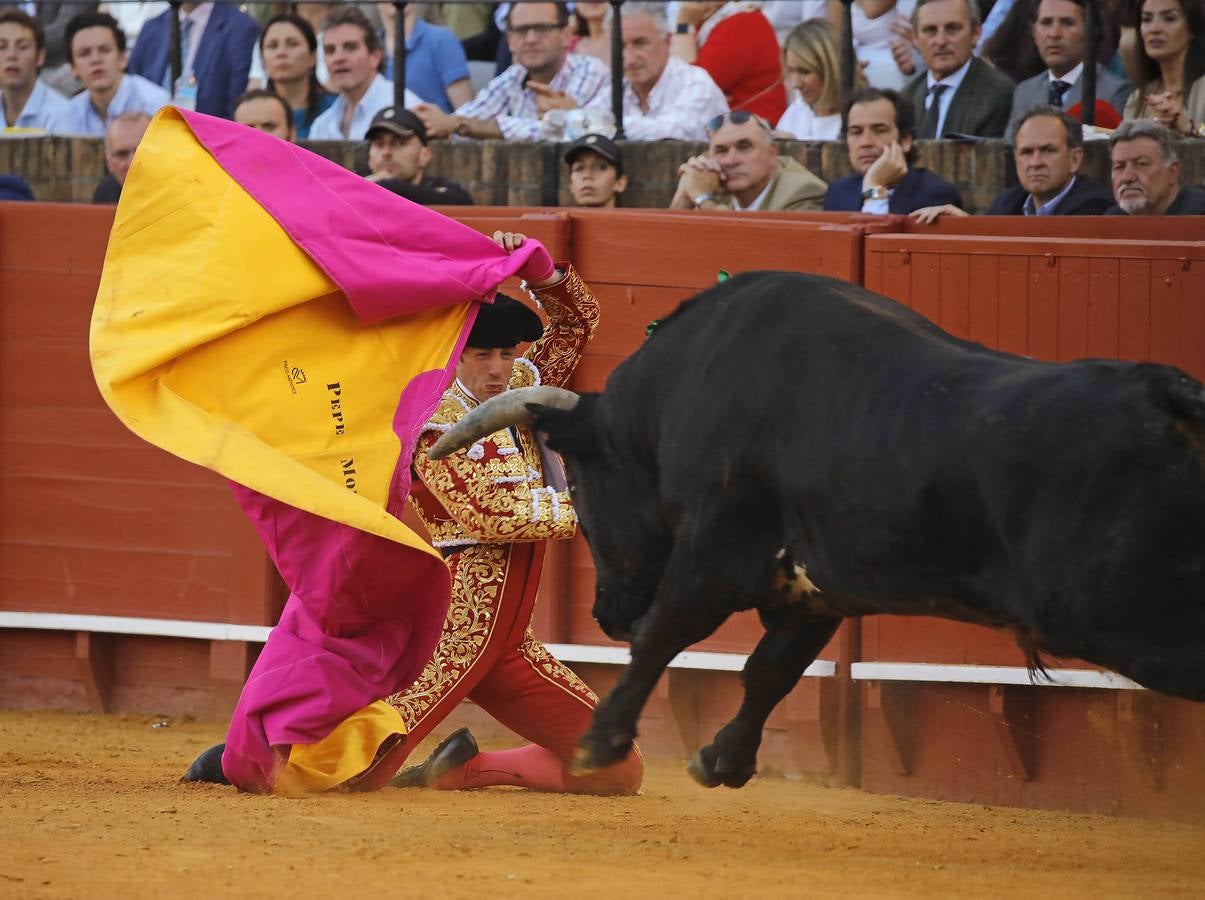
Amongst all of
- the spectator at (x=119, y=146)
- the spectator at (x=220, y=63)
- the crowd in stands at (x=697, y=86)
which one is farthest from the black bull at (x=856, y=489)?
the spectator at (x=220, y=63)

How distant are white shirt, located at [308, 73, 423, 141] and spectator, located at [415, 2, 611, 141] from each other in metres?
0.29

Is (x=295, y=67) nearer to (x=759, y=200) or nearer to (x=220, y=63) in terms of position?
(x=220, y=63)

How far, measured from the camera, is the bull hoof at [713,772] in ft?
14.5

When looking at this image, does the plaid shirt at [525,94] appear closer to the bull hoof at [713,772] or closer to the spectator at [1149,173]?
the spectator at [1149,173]

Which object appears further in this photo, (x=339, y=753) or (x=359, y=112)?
(x=359, y=112)

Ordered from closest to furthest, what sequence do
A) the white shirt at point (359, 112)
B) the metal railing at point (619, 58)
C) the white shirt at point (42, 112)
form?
the metal railing at point (619, 58) → the white shirt at point (359, 112) → the white shirt at point (42, 112)

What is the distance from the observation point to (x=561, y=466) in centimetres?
546

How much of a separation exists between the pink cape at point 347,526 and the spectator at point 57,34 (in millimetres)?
5787

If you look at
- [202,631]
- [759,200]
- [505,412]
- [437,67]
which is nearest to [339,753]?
[505,412]

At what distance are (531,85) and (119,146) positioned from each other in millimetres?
1761

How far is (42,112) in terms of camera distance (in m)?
10.1

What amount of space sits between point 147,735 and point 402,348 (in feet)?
8.54

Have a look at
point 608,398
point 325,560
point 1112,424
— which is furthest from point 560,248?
point 1112,424

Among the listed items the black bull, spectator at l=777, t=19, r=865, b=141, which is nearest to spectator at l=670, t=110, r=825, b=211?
spectator at l=777, t=19, r=865, b=141
